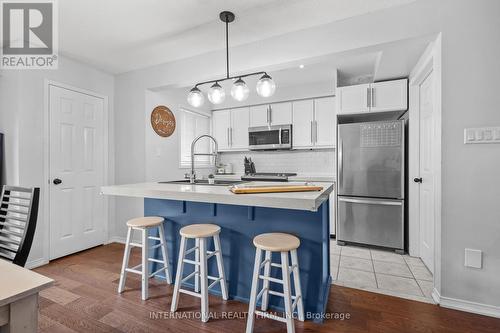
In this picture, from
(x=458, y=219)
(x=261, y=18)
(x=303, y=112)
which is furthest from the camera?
(x=303, y=112)

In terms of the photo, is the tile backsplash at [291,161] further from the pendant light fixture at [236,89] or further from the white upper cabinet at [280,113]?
the pendant light fixture at [236,89]

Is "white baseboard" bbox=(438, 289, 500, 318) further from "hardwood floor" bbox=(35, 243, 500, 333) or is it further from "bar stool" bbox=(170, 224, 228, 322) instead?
"bar stool" bbox=(170, 224, 228, 322)

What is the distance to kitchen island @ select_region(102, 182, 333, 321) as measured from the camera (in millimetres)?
1715

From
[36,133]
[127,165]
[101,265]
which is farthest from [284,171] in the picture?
[36,133]

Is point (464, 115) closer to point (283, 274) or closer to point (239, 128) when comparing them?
point (283, 274)

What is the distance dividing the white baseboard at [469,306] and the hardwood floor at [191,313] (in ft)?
0.15

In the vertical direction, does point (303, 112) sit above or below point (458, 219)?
above

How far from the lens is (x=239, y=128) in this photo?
4.66m

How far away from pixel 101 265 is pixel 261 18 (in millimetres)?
3093

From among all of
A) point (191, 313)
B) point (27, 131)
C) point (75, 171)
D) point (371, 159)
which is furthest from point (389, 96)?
point (27, 131)

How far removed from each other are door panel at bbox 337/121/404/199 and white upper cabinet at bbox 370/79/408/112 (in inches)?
8.4

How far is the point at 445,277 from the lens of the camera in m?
1.96

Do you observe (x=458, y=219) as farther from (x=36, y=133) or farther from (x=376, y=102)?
(x=36, y=133)

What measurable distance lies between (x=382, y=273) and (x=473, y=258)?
2.80 ft
